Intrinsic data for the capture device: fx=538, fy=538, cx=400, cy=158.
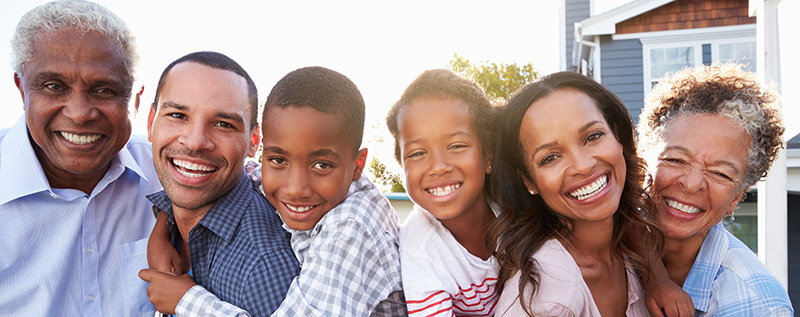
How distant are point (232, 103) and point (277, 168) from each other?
1.28 feet

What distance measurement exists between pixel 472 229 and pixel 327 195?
0.76 meters

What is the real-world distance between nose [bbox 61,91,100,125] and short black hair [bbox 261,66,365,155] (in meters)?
1.02

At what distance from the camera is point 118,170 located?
306 centimetres

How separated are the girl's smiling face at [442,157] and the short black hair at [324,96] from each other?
252 mm

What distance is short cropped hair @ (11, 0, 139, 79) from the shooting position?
2.71 metres

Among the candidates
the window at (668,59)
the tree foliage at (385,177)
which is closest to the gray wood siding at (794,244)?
the window at (668,59)

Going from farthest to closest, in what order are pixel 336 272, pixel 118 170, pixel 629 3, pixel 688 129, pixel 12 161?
pixel 629 3 → pixel 118 170 → pixel 12 161 → pixel 688 129 → pixel 336 272

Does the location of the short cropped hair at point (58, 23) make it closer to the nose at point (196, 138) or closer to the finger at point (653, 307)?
the nose at point (196, 138)

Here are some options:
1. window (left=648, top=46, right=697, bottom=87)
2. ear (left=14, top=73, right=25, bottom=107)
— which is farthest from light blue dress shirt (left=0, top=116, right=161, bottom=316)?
window (left=648, top=46, right=697, bottom=87)

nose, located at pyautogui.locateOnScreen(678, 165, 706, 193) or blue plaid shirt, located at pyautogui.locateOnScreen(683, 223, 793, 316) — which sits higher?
nose, located at pyautogui.locateOnScreen(678, 165, 706, 193)

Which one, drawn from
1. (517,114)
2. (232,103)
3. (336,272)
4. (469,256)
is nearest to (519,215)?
(469,256)

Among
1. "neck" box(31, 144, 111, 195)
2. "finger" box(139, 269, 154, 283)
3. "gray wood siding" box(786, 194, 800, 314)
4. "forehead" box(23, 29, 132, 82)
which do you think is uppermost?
"forehead" box(23, 29, 132, 82)

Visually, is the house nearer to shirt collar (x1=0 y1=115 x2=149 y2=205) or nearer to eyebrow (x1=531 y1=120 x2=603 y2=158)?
eyebrow (x1=531 y1=120 x2=603 y2=158)

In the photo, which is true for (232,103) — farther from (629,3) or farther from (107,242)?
(629,3)
